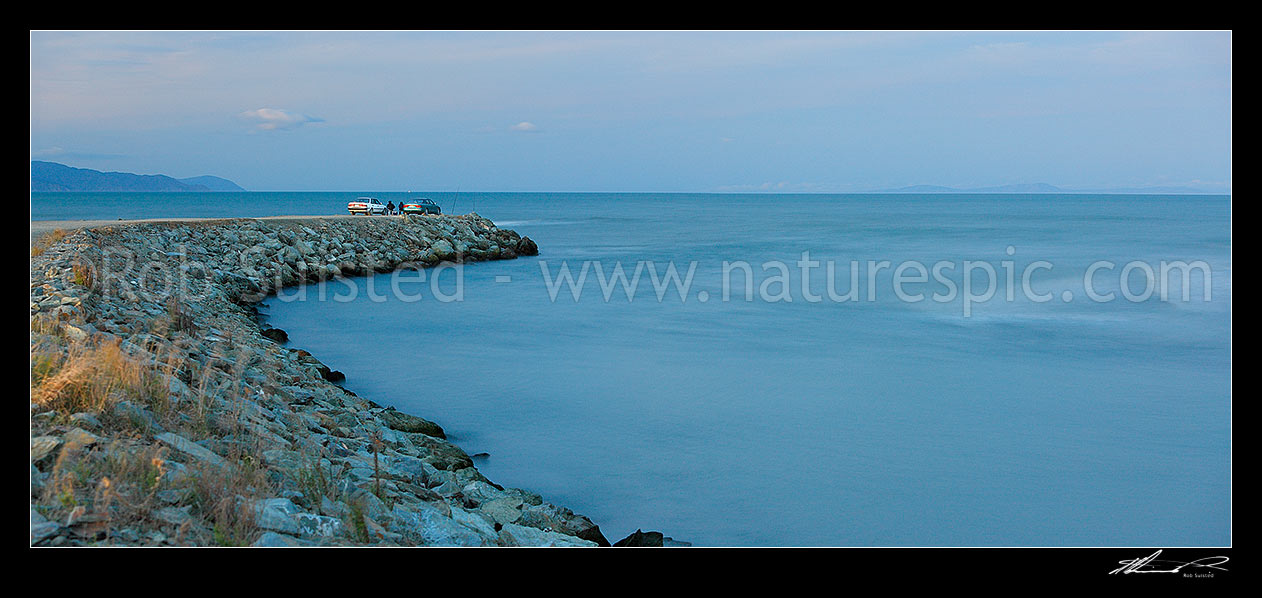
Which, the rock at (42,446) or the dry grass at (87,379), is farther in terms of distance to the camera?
the dry grass at (87,379)

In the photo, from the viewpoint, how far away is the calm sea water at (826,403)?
22.1 ft

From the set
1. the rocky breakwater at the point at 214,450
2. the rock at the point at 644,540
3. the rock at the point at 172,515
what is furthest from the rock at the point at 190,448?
the rock at the point at 644,540

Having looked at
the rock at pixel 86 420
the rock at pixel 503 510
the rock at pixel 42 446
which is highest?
the rock at pixel 86 420

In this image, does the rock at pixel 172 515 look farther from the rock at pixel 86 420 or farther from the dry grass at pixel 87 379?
the dry grass at pixel 87 379

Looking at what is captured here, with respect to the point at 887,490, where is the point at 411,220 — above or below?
above

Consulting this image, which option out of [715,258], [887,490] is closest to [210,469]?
[887,490]
